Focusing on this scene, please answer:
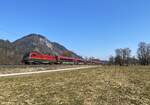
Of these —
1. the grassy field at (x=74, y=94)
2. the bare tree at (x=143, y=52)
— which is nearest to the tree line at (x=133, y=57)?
the bare tree at (x=143, y=52)

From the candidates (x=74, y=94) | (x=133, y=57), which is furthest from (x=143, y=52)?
(x=74, y=94)

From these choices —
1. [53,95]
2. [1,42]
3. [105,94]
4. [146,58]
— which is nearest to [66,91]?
[53,95]

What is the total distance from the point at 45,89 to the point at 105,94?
3.43m

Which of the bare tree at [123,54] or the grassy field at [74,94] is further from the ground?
the bare tree at [123,54]

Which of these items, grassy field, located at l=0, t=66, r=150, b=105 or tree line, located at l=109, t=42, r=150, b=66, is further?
tree line, located at l=109, t=42, r=150, b=66

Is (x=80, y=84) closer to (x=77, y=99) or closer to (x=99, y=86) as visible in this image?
(x=99, y=86)

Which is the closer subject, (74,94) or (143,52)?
(74,94)

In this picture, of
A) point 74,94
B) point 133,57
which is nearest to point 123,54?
point 133,57

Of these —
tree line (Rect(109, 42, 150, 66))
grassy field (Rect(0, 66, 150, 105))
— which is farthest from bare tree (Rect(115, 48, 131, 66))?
grassy field (Rect(0, 66, 150, 105))

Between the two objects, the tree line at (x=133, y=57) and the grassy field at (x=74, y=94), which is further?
the tree line at (x=133, y=57)

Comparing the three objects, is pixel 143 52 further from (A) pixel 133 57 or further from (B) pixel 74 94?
(B) pixel 74 94

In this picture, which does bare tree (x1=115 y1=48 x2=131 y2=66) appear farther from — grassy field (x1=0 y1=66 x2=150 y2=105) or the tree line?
grassy field (x1=0 y1=66 x2=150 y2=105)

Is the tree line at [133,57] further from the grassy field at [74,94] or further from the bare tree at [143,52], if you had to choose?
the grassy field at [74,94]

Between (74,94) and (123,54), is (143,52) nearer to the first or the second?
(123,54)
